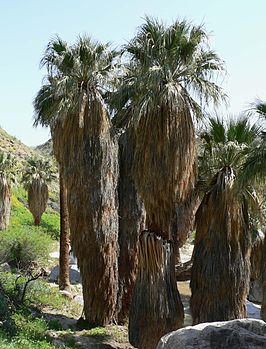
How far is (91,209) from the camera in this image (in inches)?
578

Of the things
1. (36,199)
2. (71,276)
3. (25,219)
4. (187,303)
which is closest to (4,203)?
(36,199)

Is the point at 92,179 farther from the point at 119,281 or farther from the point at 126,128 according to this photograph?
the point at 119,281

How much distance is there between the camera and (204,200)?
13.6 m

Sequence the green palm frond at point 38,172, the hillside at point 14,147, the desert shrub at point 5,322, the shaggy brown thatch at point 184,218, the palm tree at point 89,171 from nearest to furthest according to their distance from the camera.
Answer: the desert shrub at point 5,322 → the shaggy brown thatch at point 184,218 → the palm tree at point 89,171 → the green palm frond at point 38,172 → the hillside at point 14,147

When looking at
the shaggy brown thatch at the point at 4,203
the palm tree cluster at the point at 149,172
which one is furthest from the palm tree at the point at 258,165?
the shaggy brown thatch at the point at 4,203

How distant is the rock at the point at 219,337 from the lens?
20.3 ft

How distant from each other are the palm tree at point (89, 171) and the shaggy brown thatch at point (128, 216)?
0.85 meters

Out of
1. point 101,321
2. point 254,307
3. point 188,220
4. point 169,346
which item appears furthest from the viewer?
point 188,220

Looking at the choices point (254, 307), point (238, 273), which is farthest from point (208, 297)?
point (254, 307)

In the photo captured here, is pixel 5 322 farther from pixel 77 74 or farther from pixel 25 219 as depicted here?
pixel 25 219

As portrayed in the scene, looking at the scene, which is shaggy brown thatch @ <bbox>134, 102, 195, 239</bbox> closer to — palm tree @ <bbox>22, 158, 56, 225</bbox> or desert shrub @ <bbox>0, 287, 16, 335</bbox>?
desert shrub @ <bbox>0, 287, 16, 335</bbox>

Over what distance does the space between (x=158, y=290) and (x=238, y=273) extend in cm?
236

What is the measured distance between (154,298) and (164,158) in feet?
11.1

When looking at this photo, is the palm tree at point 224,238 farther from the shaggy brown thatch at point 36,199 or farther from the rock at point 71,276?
the shaggy brown thatch at point 36,199
